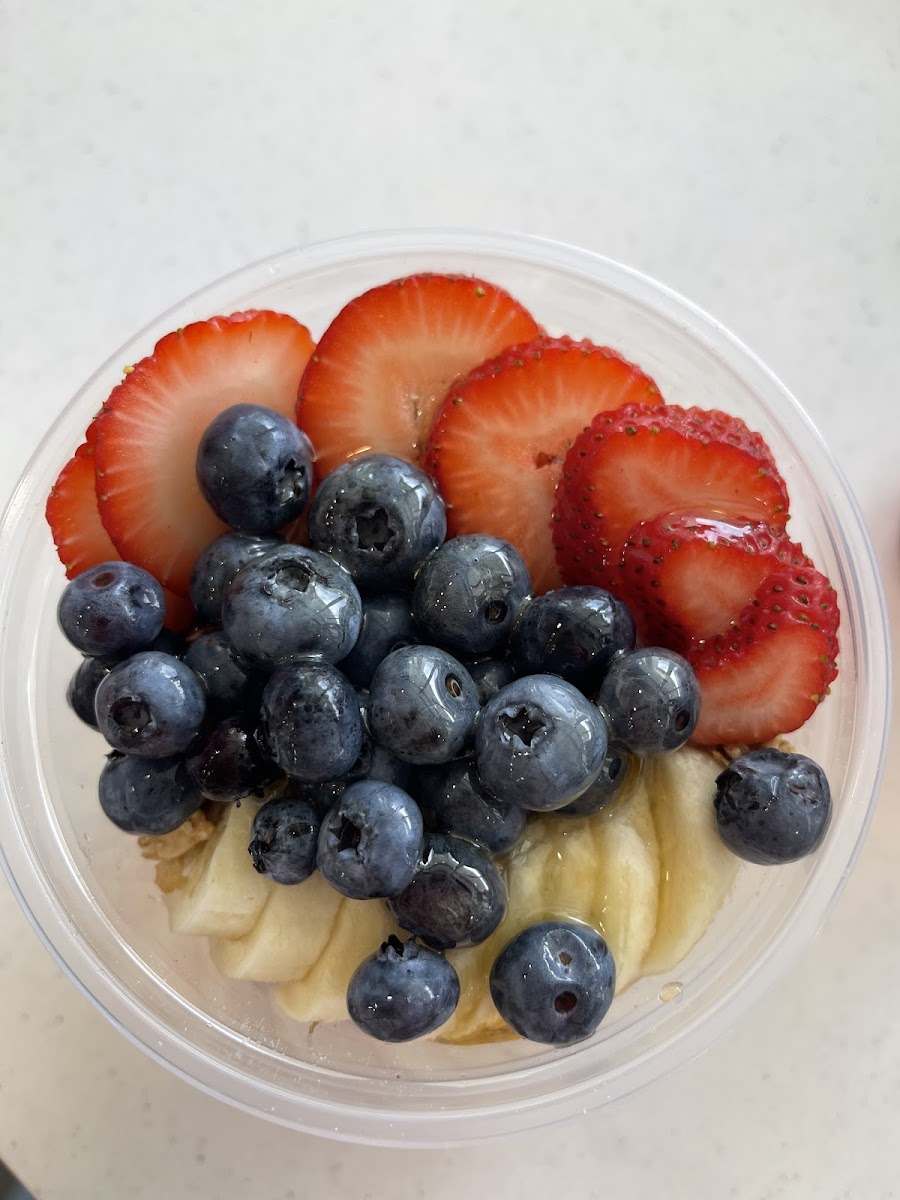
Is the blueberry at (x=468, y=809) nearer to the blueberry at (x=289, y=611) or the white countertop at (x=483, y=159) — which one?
the blueberry at (x=289, y=611)

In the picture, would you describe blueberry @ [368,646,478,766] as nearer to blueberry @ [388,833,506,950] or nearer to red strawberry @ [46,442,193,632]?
blueberry @ [388,833,506,950]

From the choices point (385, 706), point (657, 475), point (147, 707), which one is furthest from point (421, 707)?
point (657, 475)

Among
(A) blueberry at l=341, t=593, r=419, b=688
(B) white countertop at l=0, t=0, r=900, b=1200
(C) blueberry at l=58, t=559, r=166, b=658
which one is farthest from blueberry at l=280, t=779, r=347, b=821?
(B) white countertop at l=0, t=0, r=900, b=1200

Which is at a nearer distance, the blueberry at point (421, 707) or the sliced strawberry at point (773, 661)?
the blueberry at point (421, 707)

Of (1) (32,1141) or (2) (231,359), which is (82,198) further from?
(1) (32,1141)

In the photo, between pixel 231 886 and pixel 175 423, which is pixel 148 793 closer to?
pixel 231 886

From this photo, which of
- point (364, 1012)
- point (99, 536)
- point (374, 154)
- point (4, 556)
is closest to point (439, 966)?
point (364, 1012)

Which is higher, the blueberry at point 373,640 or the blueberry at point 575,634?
the blueberry at point 575,634

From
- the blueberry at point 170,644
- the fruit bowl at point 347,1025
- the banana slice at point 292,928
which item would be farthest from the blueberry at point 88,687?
the banana slice at point 292,928
